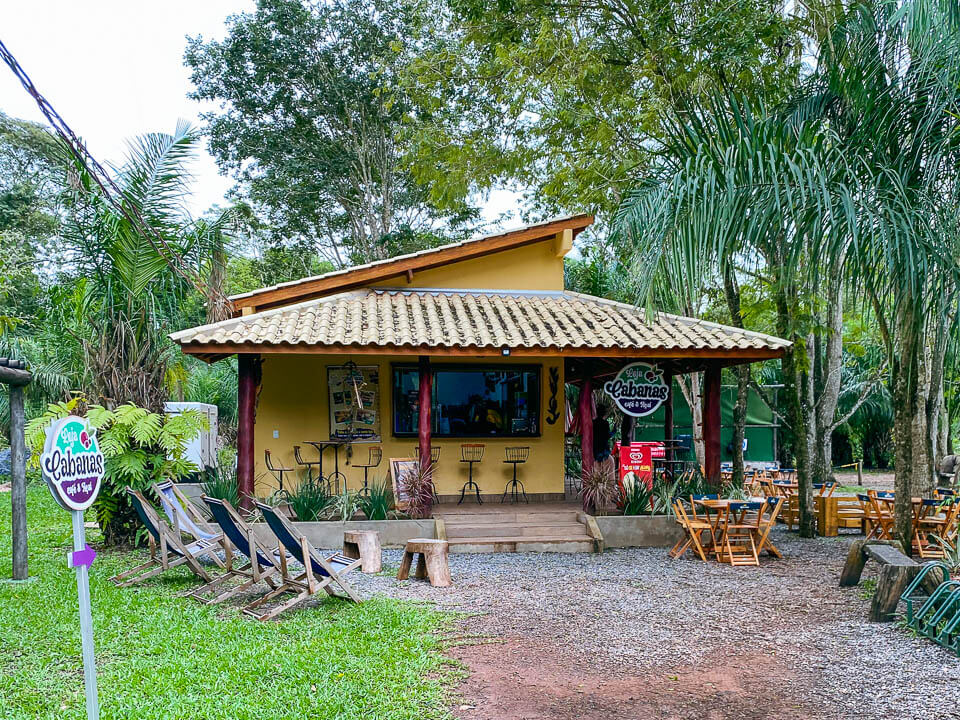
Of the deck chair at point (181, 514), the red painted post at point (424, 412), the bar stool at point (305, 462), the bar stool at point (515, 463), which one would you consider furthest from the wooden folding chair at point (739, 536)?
the bar stool at point (305, 462)

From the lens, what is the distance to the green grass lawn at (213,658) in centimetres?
487

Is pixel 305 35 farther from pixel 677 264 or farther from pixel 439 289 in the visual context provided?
pixel 677 264

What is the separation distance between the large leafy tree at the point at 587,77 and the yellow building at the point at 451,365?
148cm

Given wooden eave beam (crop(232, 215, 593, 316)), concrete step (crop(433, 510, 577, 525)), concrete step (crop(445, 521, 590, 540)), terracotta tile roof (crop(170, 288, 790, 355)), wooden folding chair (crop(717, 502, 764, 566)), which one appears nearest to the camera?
wooden folding chair (crop(717, 502, 764, 566))

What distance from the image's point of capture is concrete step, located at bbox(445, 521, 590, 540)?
11078mm

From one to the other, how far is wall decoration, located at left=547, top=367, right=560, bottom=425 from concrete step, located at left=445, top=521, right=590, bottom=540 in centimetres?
263

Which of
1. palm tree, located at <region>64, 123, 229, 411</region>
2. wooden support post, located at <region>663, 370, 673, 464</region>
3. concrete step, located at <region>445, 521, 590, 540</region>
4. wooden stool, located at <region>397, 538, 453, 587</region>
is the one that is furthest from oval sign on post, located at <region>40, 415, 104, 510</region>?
wooden support post, located at <region>663, 370, 673, 464</region>

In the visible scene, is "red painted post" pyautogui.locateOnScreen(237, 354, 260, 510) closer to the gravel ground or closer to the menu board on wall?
the menu board on wall

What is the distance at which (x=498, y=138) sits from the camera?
17344mm

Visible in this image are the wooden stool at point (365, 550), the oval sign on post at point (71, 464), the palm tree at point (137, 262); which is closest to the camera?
the oval sign on post at point (71, 464)

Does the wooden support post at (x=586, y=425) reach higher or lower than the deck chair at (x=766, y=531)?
higher

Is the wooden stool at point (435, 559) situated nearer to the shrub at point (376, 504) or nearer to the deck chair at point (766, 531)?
the shrub at point (376, 504)

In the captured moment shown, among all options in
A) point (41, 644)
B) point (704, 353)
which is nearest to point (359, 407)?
point (704, 353)

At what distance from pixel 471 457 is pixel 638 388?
3.19 meters
